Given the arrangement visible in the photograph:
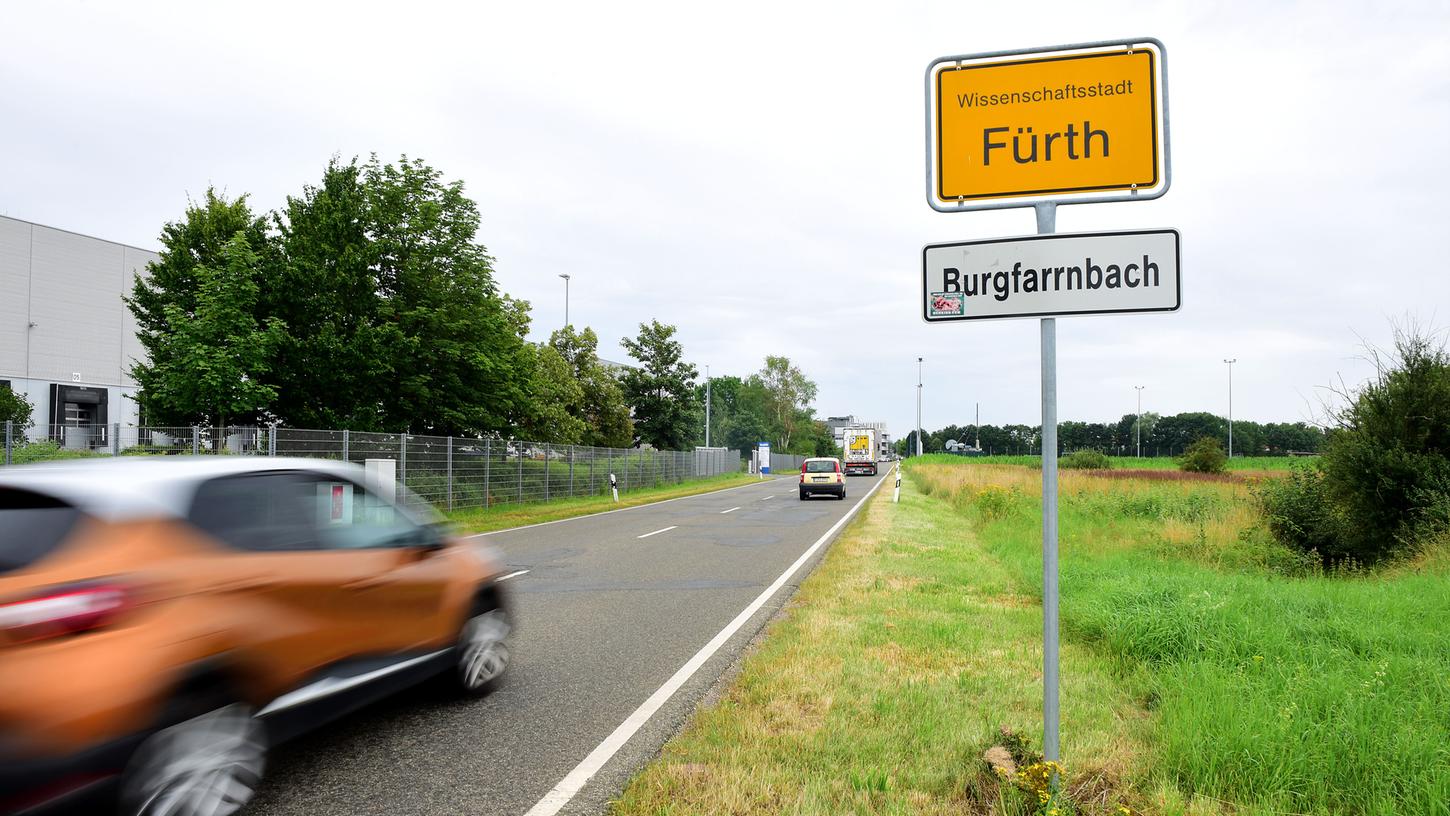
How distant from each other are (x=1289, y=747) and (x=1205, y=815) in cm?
84

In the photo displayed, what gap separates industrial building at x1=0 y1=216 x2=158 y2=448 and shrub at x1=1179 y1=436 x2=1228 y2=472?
194 ft

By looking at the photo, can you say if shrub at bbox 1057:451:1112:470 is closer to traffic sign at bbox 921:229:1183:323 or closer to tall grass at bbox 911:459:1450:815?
tall grass at bbox 911:459:1450:815

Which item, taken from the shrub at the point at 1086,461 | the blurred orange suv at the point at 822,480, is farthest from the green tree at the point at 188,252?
the shrub at the point at 1086,461

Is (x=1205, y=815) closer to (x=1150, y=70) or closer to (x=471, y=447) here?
(x=1150, y=70)

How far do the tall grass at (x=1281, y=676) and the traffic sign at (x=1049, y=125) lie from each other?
2.65m

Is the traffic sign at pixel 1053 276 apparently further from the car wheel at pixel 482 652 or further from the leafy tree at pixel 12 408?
the leafy tree at pixel 12 408

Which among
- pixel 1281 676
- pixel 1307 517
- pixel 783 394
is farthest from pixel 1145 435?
pixel 1281 676

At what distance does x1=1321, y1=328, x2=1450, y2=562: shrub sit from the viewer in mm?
12141

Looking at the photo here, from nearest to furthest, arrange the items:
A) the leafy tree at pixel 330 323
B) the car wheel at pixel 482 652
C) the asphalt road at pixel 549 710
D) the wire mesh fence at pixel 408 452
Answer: the asphalt road at pixel 549 710, the car wheel at pixel 482 652, the wire mesh fence at pixel 408 452, the leafy tree at pixel 330 323

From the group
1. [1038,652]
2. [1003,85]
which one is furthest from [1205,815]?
[1003,85]

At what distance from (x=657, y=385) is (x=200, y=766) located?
5082 cm

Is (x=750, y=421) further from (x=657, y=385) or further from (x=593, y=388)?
(x=593, y=388)

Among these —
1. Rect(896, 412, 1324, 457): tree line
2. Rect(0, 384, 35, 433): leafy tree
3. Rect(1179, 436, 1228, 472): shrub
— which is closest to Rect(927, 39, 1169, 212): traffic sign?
Rect(0, 384, 35, 433): leafy tree

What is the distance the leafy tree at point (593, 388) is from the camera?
4184 centimetres
